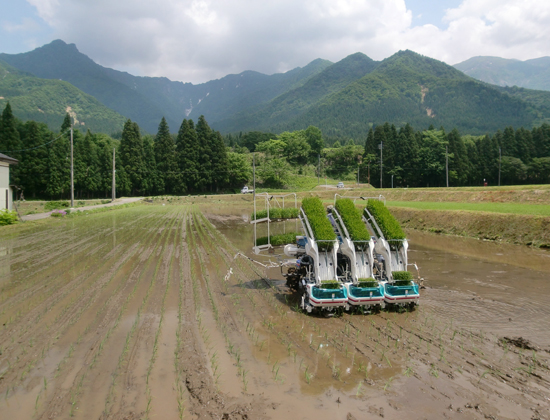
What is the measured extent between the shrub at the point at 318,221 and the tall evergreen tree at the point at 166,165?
5704 centimetres

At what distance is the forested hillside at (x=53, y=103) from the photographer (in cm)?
14325

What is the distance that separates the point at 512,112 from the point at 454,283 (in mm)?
158075

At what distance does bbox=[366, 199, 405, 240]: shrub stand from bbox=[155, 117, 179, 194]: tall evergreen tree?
57.6 metres

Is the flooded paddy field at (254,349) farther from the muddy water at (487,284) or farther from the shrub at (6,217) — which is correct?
the shrub at (6,217)

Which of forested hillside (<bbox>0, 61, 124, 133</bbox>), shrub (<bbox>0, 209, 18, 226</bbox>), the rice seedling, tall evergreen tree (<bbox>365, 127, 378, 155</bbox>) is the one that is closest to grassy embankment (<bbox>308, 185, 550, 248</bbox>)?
the rice seedling

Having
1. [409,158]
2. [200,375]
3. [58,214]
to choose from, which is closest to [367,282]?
[200,375]

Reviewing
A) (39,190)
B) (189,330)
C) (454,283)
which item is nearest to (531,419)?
(189,330)

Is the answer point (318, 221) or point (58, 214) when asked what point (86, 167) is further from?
point (318, 221)

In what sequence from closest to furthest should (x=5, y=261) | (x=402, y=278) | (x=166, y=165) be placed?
1. (x=402, y=278)
2. (x=5, y=261)
3. (x=166, y=165)

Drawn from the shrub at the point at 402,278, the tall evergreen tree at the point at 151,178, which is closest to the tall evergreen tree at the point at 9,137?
the tall evergreen tree at the point at 151,178

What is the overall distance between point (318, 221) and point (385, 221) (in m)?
1.89

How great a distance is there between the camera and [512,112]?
138500mm

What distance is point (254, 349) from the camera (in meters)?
6.86

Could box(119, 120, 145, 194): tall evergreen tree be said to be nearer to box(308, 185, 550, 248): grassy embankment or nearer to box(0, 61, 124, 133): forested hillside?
box(308, 185, 550, 248): grassy embankment
